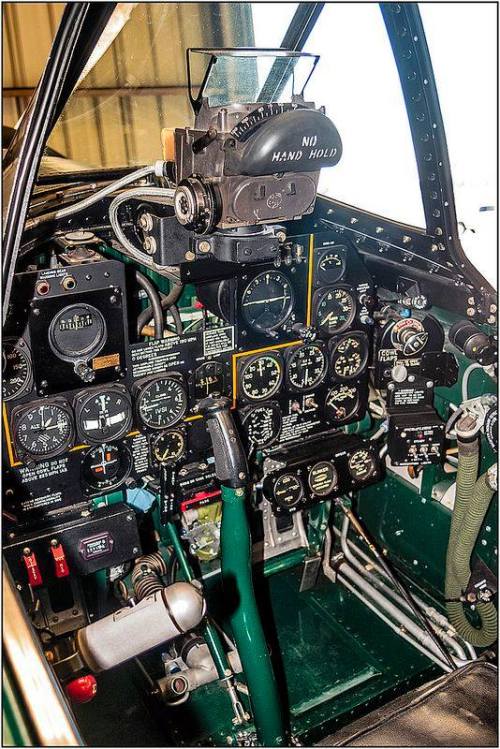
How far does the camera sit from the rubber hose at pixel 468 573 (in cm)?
297

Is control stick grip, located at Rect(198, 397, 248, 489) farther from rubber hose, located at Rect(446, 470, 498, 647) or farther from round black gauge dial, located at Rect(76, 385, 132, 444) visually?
rubber hose, located at Rect(446, 470, 498, 647)

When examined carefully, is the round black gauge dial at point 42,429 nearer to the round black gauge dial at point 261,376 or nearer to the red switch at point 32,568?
the red switch at point 32,568

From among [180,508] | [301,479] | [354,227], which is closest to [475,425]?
[301,479]

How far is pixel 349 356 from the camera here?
3201mm

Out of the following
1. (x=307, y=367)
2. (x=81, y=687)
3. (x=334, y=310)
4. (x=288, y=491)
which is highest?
(x=334, y=310)

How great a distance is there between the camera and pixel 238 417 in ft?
9.77

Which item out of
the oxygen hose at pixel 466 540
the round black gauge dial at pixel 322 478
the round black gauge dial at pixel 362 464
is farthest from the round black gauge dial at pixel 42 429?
the oxygen hose at pixel 466 540

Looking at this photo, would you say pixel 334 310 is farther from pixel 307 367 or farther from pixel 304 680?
pixel 304 680

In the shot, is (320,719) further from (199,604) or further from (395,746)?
(199,604)

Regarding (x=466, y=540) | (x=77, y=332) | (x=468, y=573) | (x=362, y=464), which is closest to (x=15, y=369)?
(x=77, y=332)

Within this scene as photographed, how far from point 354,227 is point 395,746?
79.5 inches

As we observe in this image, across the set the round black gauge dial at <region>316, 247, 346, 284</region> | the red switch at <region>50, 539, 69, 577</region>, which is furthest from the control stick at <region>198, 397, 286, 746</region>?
the round black gauge dial at <region>316, 247, 346, 284</region>

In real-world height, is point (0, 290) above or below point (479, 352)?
above

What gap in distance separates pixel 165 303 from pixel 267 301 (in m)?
0.44
